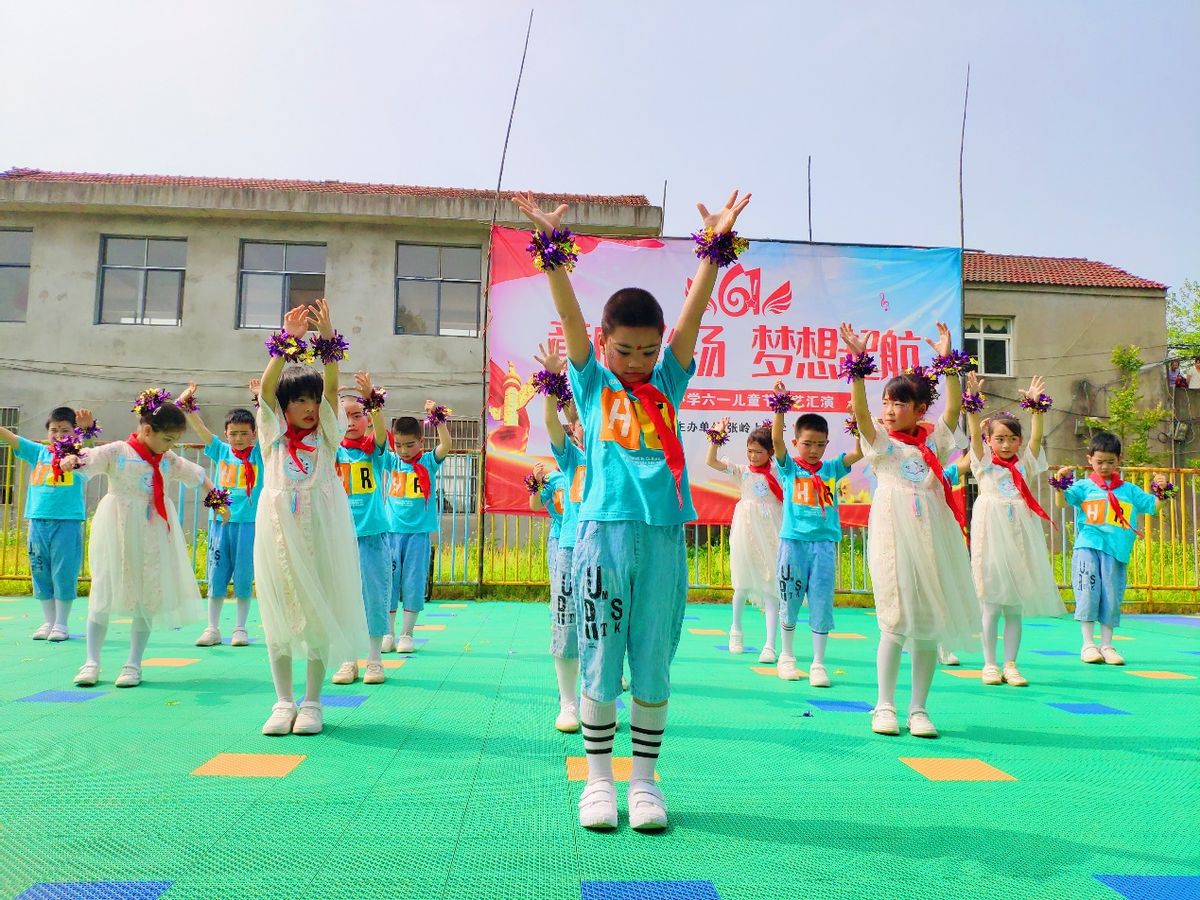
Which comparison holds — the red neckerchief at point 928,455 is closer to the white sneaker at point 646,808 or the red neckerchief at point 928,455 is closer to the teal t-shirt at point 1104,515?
the white sneaker at point 646,808

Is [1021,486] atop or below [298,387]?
below

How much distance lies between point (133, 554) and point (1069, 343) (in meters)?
20.4

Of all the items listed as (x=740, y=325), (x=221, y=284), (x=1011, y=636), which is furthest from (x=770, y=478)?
(x=221, y=284)

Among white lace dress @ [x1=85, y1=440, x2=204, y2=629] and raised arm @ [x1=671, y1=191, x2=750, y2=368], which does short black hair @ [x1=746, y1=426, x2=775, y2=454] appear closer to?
raised arm @ [x1=671, y1=191, x2=750, y2=368]

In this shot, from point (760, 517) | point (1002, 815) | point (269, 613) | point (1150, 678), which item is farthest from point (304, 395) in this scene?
point (1150, 678)

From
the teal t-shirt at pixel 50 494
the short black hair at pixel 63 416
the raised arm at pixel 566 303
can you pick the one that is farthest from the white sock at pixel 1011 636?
the teal t-shirt at pixel 50 494

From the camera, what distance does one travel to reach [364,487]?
525 cm

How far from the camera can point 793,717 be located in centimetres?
417

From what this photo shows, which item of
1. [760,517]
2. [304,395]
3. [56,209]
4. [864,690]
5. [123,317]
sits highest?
[56,209]

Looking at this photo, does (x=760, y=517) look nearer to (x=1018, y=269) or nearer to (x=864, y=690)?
(x=864, y=690)

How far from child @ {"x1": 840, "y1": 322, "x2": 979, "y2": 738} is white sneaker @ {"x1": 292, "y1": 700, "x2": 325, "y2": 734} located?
2504 millimetres

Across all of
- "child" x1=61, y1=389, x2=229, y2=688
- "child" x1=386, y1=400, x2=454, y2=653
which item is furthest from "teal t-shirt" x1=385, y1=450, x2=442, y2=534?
"child" x1=61, y1=389, x2=229, y2=688

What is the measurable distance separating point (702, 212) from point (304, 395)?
1.95m

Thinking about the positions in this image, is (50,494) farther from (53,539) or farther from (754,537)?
(754,537)
